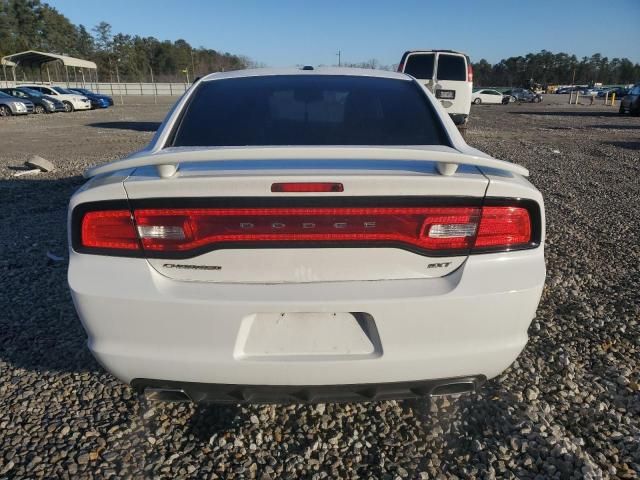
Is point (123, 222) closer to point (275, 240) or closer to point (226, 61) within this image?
point (275, 240)

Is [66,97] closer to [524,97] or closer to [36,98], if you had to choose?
[36,98]

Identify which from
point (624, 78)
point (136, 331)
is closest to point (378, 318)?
point (136, 331)

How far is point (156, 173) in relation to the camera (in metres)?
1.76

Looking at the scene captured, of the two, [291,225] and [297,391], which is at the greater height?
[291,225]

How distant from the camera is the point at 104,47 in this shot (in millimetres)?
93875

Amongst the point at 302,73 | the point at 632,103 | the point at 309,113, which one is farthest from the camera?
the point at 632,103

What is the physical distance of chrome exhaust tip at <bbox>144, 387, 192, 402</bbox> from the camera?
179 cm

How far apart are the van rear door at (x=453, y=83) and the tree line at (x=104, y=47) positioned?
57.5m

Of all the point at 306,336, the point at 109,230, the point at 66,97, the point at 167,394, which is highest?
the point at 66,97

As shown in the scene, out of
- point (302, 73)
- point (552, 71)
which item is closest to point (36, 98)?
point (302, 73)

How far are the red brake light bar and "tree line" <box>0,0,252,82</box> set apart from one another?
66696 mm

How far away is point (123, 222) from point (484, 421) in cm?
182

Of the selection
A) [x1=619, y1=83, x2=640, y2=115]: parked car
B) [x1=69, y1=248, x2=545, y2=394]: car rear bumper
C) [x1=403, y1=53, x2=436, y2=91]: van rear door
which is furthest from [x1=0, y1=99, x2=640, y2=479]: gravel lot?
[x1=619, y1=83, x2=640, y2=115]: parked car

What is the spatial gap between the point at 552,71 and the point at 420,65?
113025 millimetres
